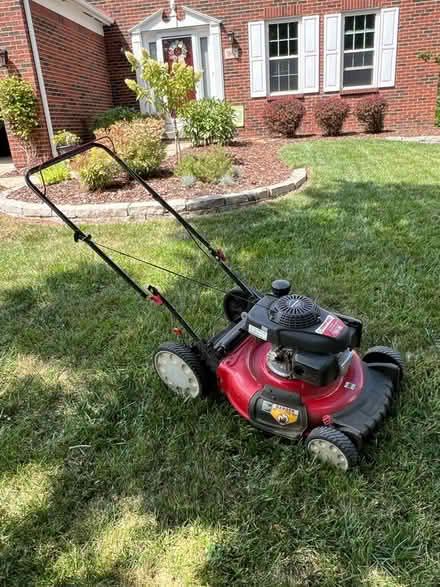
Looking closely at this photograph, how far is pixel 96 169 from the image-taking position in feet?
20.4

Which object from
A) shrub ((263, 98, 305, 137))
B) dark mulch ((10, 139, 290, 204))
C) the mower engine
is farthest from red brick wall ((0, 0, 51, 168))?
the mower engine

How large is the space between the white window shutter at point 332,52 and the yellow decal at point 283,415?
12.5m

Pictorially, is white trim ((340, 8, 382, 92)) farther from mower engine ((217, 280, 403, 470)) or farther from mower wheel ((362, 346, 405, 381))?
mower engine ((217, 280, 403, 470))

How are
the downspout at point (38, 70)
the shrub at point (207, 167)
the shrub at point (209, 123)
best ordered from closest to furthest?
the shrub at point (207, 167) → the downspout at point (38, 70) → the shrub at point (209, 123)

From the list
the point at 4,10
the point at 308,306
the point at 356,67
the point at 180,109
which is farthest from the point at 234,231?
the point at 356,67

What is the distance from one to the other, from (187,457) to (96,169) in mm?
5051

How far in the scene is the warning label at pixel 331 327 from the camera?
1778mm

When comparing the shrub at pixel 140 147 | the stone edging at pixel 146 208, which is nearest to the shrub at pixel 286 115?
the shrub at pixel 140 147

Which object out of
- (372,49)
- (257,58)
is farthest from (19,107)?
(372,49)

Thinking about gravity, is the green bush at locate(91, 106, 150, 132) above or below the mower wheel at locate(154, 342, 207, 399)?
above

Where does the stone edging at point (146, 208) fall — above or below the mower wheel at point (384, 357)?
above

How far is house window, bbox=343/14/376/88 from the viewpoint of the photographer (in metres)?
12.1

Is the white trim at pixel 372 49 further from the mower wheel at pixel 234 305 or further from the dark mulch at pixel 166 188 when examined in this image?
the mower wheel at pixel 234 305

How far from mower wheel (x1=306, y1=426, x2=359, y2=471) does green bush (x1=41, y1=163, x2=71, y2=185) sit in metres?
6.54
